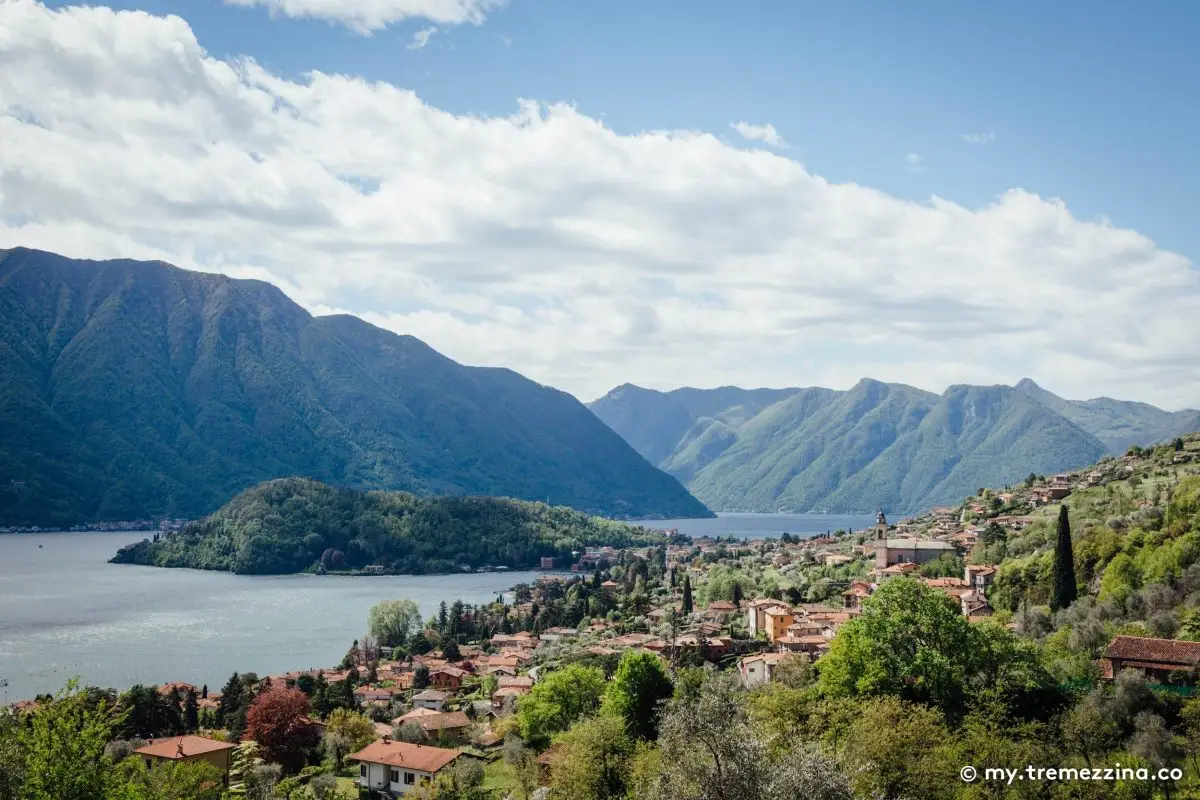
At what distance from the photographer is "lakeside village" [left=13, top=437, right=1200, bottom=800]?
3098 cm

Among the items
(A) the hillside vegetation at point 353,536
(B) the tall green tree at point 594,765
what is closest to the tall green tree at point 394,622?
(B) the tall green tree at point 594,765

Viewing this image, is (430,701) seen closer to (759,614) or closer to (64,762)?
(759,614)

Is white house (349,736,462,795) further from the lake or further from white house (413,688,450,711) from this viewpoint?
the lake

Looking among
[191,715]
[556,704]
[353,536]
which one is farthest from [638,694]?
[353,536]

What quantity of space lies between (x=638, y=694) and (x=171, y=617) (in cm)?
7109

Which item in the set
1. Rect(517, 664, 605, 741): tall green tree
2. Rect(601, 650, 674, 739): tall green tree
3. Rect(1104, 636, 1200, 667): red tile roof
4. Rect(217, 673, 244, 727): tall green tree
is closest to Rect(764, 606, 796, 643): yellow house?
Rect(517, 664, 605, 741): tall green tree

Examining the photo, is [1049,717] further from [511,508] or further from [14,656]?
[511,508]

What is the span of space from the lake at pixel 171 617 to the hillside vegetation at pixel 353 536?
6037 millimetres

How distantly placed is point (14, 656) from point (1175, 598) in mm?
70976

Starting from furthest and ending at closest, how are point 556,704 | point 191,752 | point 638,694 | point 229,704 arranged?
point 229,704, point 556,704, point 191,752, point 638,694

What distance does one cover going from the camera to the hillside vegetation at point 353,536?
471 ft

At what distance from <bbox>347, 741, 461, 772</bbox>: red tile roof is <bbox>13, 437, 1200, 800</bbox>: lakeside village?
8 centimetres

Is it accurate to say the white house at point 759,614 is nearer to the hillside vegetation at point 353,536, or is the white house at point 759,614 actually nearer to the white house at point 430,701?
the white house at point 430,701

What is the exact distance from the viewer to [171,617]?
88750 mm
